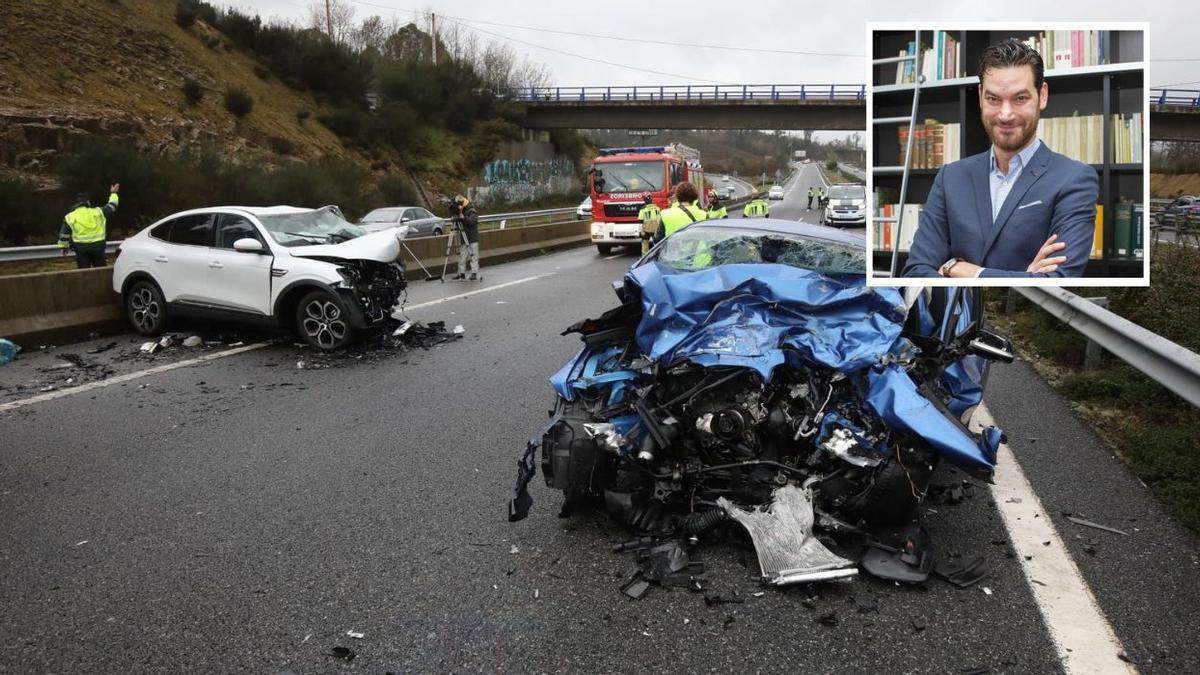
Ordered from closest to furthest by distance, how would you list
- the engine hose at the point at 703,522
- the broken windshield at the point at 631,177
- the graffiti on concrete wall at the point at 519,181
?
the engine hose at the point at 703,522 < the broken windshield at the point at 631,177 < the graffiti on concrete wall at the point at 519,181

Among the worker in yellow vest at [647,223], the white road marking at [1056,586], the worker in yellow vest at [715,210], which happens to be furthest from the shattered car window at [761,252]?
the worker in yellow vest at [647,223]

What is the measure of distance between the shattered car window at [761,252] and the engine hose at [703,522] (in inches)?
69.8

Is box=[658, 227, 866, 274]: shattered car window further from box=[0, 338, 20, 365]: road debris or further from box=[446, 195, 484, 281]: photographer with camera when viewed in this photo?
box=[446, 195, 484, 281]: photographer with camera

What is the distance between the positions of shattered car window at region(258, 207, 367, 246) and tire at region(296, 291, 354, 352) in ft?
2.90

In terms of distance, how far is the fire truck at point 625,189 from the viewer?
78.1 feet

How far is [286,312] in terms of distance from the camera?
9836 mm

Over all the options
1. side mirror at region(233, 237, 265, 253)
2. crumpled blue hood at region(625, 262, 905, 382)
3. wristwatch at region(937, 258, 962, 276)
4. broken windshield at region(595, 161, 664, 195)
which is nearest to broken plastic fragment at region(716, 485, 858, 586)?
crumpled blue hood at region(625, 262, 905, 382)

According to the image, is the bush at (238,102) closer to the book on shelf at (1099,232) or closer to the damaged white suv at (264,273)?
the damaged white suv at (264,273)

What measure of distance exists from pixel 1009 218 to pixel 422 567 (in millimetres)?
2816

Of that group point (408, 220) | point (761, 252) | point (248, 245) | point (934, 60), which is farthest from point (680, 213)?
point (408, 220)

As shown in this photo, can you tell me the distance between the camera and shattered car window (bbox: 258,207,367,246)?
399 inches

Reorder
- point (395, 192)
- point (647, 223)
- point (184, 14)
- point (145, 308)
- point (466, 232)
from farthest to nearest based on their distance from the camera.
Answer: point (184, 14) → point (395, 192) → point (466, 232) → point (647, 223) → point (145, 308)

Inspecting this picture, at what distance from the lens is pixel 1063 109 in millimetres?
2225

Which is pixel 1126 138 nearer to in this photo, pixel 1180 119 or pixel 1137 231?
pixel 1137 231
